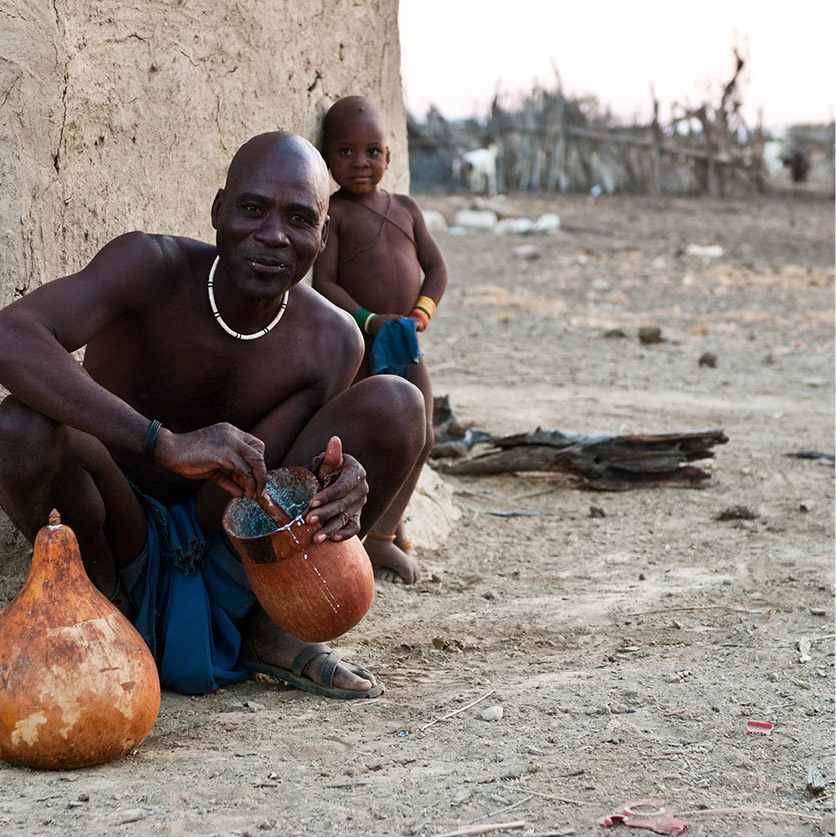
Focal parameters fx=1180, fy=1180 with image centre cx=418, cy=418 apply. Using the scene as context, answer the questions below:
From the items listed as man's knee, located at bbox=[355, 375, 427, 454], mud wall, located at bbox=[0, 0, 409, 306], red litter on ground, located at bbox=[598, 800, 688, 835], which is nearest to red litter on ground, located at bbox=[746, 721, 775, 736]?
red litter on ground, located at bbox=[598, 800, 688, 835]

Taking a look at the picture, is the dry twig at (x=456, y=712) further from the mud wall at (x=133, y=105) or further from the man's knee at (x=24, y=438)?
the mud wall at (x=133, y=105)

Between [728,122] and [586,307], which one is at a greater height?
[728,122]

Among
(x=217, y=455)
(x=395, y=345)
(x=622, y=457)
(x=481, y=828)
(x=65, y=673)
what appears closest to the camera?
(x=481, y=828)

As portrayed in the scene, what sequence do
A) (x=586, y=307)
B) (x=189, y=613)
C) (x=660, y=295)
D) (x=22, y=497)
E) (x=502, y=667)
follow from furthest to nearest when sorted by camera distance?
1. (x=660, y=295)
2. (x=586, y=307)
3. (x=502, y=667)
4. (x=189, y=613)
5. (x=22, y=497)

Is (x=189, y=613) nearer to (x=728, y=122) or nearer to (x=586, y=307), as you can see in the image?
(x=586, y=307)

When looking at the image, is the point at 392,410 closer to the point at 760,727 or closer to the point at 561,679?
the point at 561,679

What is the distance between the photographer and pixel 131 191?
3.47m

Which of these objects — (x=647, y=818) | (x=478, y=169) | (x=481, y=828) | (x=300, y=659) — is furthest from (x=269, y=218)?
(x=478, y=169)

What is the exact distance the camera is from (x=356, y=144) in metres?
4.02

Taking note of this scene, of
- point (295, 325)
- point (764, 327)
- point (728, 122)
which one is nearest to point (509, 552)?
point (295, 325)

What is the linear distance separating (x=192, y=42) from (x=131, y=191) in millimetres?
520

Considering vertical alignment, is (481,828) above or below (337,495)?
below

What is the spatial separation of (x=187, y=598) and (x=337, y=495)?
0.59 m

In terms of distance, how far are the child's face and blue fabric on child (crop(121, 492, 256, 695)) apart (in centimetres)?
151
